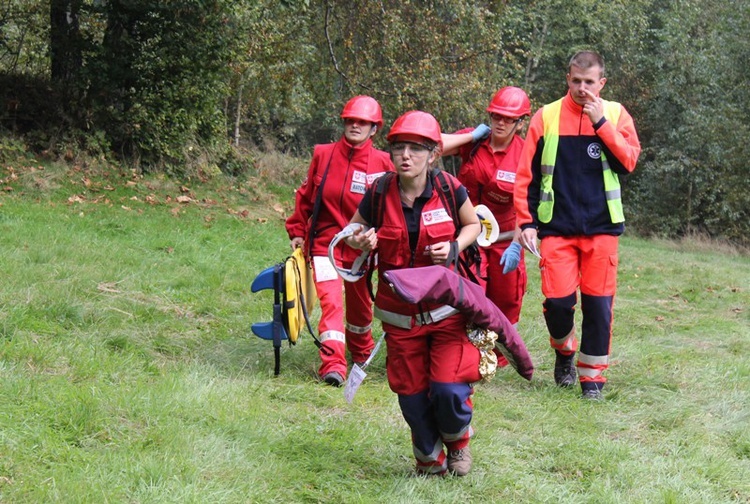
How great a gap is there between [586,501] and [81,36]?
1358cm

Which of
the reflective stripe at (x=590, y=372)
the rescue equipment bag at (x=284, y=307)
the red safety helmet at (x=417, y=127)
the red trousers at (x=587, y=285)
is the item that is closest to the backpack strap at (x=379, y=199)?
the red safety helmet at (x=417, y=127)

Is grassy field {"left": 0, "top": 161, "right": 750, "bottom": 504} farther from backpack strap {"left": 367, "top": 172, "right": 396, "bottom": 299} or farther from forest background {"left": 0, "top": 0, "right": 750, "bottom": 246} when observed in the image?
forest background {"left": 0, "top": 0, "right": 750, "bottom": 246}

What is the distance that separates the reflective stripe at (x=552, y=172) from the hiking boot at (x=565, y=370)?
3.76ft

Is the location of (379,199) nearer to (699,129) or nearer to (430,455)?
(430,455)

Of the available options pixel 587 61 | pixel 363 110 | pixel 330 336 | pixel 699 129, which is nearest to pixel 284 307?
pixel 330 336

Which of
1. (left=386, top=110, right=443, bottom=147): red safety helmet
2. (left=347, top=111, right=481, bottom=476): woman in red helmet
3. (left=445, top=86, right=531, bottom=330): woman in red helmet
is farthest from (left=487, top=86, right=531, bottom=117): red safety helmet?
(left=386, top=110, right=443, bottom=147): red safety helmet

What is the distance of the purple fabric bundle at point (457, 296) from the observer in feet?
A: 14.3

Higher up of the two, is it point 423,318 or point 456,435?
point 423,318

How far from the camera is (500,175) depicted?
7.39 meters

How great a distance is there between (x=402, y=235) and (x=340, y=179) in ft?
7.47

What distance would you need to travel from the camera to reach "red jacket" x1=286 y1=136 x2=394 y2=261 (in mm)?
7086

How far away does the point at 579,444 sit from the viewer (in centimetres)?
549

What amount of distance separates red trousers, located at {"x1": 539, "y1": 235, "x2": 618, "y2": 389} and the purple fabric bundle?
2011mm

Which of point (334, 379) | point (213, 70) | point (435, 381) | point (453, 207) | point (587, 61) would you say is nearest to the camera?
point (435, 381)
